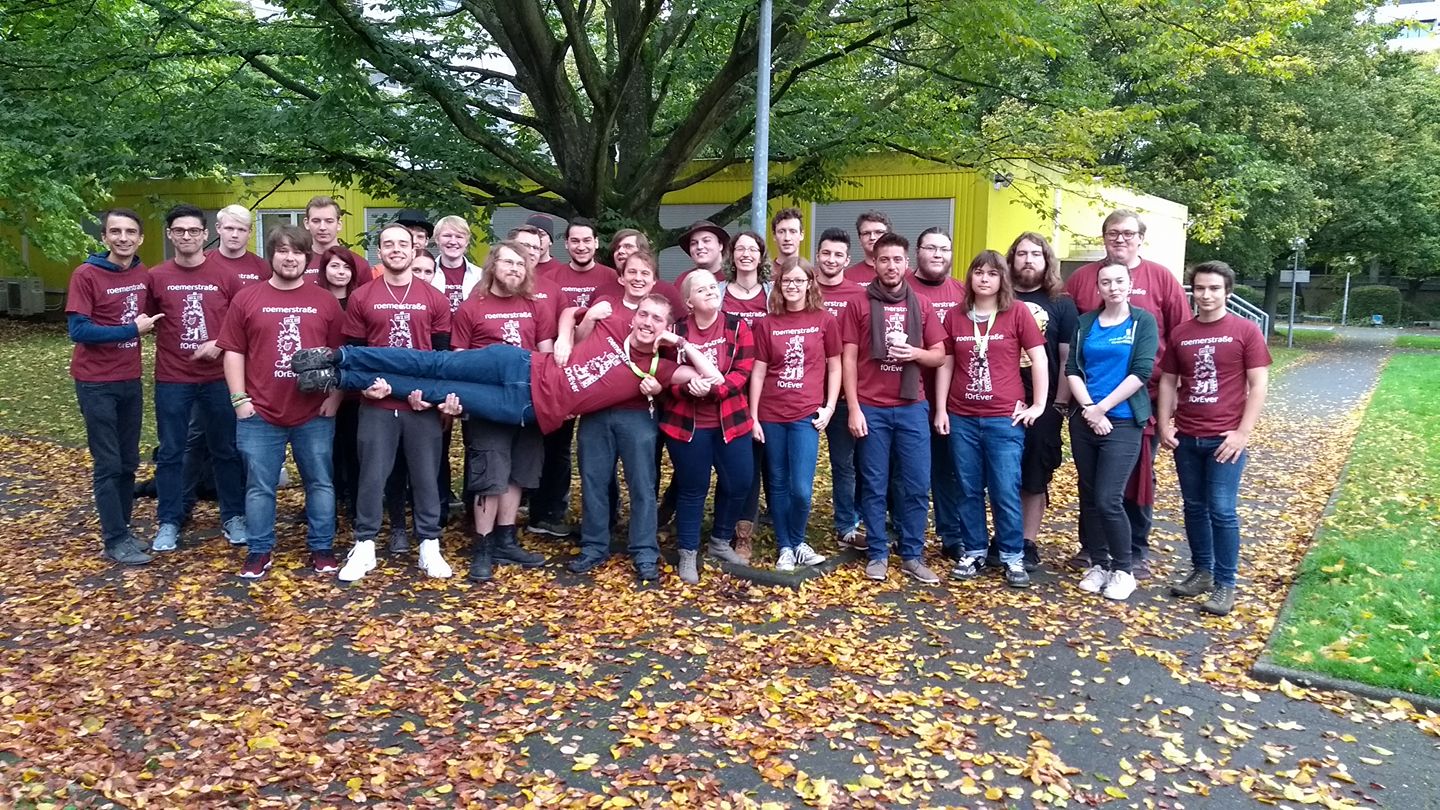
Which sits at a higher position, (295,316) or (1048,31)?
(1048,31)

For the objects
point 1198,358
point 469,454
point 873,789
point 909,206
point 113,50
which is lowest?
point 873,789

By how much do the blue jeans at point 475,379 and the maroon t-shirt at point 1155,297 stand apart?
3.37m

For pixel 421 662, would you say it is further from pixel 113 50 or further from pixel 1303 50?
pixel 1303 50

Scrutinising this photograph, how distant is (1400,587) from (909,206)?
42.5 feet

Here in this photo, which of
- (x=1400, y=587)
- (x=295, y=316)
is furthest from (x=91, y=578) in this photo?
(x=1400, y=587)

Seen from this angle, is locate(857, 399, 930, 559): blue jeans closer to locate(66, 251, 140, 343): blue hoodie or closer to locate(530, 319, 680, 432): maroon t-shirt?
locate(530, 319, 680, 432): maroon t-shirt

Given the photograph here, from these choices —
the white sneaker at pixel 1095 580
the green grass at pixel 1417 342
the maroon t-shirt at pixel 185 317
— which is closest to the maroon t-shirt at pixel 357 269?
the maroon t-shirt at pixel 185 317

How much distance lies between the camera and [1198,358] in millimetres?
5605

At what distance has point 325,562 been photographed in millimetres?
5988

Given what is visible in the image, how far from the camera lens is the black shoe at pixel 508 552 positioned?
623cm

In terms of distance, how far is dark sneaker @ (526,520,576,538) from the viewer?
6.85 m

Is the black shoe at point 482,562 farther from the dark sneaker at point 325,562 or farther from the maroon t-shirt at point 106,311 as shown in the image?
the maroon t-shirt at point 106,311

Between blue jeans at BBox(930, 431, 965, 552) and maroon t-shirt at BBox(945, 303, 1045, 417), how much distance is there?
337 millimetres

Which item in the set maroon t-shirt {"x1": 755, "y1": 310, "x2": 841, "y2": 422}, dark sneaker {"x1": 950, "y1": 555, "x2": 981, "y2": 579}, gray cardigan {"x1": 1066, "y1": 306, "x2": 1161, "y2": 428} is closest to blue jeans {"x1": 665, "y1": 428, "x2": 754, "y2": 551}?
maroon t-shirt {"x1": 755, "y1": 310, "x2": 841, "y2": 422}
